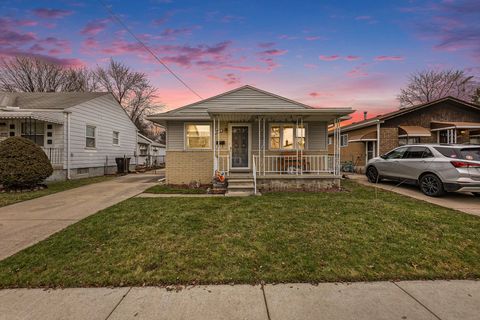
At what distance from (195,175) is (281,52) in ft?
29.2

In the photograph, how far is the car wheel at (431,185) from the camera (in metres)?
7.14

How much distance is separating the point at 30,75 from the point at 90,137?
84.1 ft

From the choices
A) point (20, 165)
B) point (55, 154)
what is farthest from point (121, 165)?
point (20, 165)

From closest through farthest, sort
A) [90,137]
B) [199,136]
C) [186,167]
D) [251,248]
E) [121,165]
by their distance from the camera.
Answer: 1. [251,248]
2. [186,167]
3. [199,136]
4. [90,137]
5. [121,165]

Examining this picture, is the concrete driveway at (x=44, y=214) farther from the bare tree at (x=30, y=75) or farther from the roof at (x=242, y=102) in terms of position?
the bare tree at (x=30, y=75)

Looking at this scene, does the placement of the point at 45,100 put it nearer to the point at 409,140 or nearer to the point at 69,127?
the point at 69,127

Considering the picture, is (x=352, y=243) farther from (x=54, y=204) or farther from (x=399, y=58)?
(x=399, y=58)

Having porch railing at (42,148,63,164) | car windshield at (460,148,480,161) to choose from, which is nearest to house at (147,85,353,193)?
car windshield at (460,148,480,161)

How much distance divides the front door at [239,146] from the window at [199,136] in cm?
111

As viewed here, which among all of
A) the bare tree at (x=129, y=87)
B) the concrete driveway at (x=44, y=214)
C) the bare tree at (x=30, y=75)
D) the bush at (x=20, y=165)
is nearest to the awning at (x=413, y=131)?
the concrete driveway at (x=44, y=214)

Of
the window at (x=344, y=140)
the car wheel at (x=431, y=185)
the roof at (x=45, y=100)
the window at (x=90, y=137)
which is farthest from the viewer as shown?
the window at (x=344, y=140)

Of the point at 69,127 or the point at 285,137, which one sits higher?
the point at 69,127

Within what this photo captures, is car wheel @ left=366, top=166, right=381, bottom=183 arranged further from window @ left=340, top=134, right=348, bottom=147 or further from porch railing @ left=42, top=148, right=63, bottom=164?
porch railing @ left=42, top=148, right=63, bottom=164

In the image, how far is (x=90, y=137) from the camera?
13617 mm
